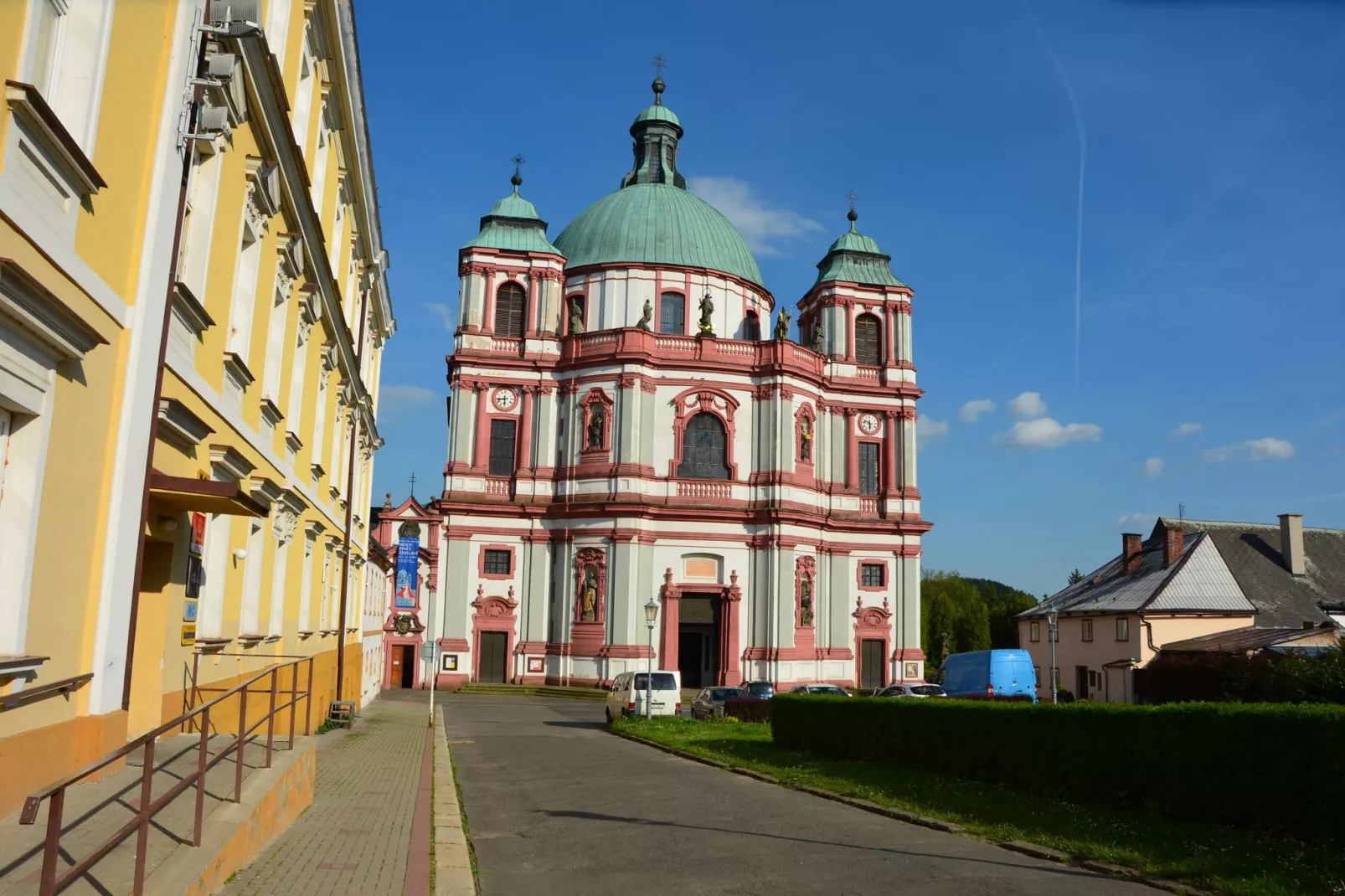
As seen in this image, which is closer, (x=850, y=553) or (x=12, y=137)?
(x=12, y=137)

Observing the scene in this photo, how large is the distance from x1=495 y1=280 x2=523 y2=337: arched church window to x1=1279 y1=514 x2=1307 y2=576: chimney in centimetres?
3489

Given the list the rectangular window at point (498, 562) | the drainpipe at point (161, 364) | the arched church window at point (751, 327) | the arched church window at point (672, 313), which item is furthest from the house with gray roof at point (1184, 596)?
Answer: the drainpipe at point (161, 364)

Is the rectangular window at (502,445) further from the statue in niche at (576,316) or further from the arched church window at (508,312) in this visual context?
the statue in niche at (576,316)

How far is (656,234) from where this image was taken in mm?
49844

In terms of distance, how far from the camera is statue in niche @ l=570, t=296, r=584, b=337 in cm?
4775

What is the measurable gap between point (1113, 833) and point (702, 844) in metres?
4.09

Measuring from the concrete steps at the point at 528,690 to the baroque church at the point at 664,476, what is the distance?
63cm

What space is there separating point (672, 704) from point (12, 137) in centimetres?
2680

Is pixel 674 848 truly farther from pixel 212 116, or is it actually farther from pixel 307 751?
pixel 212 116

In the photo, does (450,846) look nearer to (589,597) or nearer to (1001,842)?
(1001,842)

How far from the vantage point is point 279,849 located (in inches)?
361

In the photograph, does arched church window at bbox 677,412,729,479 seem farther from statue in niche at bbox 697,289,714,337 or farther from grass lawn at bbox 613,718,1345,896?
grass lawn at bbox 613,718,1345,896

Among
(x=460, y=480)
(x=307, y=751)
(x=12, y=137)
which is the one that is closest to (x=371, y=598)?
(x=460, y=480)

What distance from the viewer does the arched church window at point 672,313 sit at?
1891 inches
